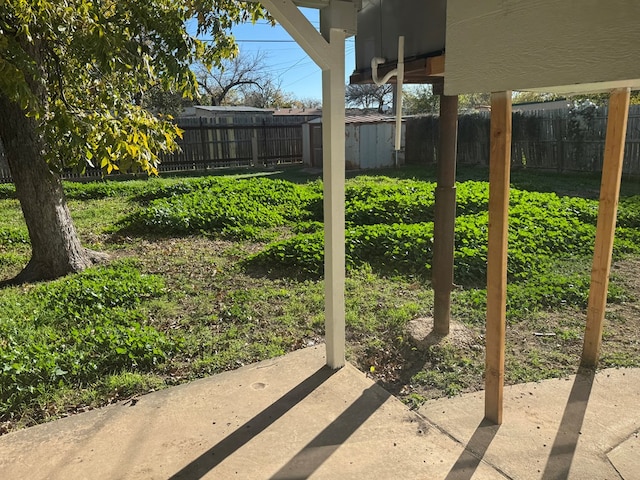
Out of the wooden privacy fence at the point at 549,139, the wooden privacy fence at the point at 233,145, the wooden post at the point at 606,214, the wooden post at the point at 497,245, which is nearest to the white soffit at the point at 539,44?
the wooden post at the point at 497,245

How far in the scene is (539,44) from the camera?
78.2 inches

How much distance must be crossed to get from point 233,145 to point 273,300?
1533cm

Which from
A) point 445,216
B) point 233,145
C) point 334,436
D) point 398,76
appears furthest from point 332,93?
point 233,145

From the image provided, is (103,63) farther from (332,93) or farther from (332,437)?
(332,437)

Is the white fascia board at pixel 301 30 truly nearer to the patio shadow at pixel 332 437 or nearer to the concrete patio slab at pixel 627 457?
the patio shadow at pixel 332 437

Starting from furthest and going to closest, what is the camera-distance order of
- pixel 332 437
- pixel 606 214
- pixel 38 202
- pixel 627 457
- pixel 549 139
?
pixel 549 139 < pixel 38 202 < pixel 606 214 < pixel 332 437 < pixel 627 457

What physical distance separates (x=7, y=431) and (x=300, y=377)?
178cm

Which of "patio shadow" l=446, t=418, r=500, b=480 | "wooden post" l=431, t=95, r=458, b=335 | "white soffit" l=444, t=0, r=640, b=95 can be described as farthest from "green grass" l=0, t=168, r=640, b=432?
"white soffit" l=444, t=0, r=640, b=95

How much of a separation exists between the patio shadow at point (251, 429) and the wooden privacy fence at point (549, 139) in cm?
879

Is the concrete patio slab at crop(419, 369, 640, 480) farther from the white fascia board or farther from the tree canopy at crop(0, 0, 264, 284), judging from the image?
the tree canopy at crop(0, 0, 264, 284)

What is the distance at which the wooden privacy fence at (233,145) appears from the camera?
1794 centimetres

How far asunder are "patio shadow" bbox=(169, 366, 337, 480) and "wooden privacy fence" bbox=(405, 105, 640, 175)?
28.9 ft

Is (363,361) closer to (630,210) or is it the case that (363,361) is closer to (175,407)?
(175,407)

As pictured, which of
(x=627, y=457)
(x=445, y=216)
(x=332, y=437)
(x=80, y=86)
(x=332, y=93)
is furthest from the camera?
(x=80, y=86)
